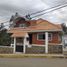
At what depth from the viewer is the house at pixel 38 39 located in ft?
127

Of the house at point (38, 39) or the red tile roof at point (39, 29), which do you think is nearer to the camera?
the house at point (38, 39)

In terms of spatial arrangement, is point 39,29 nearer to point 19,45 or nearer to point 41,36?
point 41,36

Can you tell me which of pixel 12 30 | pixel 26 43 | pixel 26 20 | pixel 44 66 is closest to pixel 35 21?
pixel 26 20

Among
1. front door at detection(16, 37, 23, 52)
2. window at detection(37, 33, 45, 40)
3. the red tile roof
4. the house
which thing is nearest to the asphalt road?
the house

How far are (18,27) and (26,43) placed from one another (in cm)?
741

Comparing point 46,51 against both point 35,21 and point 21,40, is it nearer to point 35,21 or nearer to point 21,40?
point 21,40

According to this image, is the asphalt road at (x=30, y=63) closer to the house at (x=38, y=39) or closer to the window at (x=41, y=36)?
the house at (x=38, y=39)

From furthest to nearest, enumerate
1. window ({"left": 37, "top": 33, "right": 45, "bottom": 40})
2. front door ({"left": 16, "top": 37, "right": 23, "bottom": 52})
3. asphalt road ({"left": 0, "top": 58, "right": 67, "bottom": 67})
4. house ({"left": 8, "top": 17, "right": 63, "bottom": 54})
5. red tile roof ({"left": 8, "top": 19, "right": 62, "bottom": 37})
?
1. window ({"left": 37, "top": 33, "right": 45, "bottom": 40})
2. red tile roof ({"left": 8, "top": 19, "right": 62, "bottom": 37})
3. front door ({"left": 16, "top": 37, "right": 23, "bottom": 52})
4. house ({"left": 8, "top": 17, "right": 63, "bottom": 54})
5. asphalt road ({"left": 0, "top": 58, "right": 67, "bottom": 67})

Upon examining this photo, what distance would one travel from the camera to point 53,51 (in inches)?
1508

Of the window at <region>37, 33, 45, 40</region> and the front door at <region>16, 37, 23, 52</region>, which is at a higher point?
the window at <region>37, 33, 45, 40</region>

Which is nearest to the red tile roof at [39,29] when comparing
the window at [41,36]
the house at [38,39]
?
the house at [38,39]

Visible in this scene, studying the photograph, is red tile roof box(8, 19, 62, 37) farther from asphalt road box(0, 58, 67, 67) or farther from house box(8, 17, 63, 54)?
asphalt road box(0, 58, 67, 67)

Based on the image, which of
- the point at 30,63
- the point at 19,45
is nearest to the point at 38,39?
the point at 19,45

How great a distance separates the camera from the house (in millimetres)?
38750
